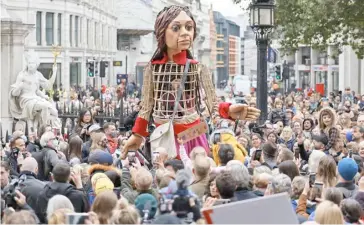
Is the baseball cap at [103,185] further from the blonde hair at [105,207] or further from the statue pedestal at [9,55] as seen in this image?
the statue pedestal at [9,55]

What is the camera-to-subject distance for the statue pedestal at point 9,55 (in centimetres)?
2183

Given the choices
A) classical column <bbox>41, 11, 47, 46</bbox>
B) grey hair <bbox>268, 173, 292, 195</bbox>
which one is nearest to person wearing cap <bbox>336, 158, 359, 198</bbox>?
grey hair <bbox>268, 173, 292, 195</bbox>

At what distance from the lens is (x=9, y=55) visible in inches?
869

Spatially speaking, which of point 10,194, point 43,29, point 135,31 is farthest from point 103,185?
point 135,31

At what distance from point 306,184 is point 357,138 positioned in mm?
5857

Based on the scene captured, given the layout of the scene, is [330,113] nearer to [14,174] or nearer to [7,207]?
[14,174]

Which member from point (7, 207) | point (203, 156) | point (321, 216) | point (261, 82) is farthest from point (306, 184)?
point (261, 82)

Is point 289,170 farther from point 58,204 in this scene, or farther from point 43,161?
point 43,161

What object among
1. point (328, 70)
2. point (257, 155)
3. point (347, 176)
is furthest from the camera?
point (328, 70)

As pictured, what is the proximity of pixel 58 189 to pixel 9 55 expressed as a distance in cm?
1301

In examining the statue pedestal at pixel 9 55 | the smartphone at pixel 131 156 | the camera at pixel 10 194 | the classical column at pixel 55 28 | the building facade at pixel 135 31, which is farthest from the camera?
the building facade at pixel 135 31

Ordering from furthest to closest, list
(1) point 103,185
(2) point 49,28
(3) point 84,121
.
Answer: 1. (2) point 49,28
2. (3) point 84,121
3. (1) point 103,185

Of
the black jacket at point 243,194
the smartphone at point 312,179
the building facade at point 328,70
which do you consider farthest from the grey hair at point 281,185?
the building facade at point 328,70

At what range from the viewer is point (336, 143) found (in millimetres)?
13562
